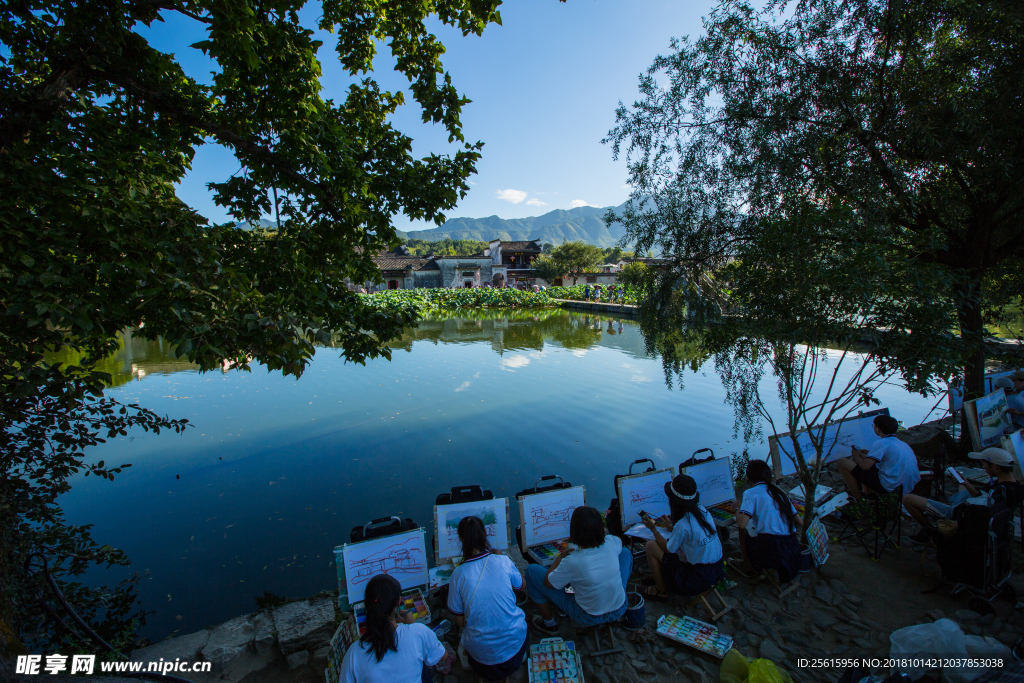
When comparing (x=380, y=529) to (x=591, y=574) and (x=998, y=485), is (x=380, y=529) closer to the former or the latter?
(x=591, y=574)

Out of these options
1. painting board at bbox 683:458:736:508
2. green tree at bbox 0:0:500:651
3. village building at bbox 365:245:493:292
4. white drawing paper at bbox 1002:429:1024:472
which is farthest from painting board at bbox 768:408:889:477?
village building at bbox 365:245:493:292

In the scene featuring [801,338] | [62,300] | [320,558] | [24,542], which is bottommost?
[320,558]

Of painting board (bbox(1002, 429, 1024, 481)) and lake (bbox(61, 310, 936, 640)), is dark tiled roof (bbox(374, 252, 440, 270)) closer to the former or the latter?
lake (bbox(61, 310, 936, 640))

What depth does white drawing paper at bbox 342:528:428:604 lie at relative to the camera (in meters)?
3.21

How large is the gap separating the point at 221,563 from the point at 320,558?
98 cm

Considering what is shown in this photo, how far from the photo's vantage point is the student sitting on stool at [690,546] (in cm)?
322

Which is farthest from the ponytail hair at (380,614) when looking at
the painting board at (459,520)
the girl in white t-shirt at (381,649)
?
the painting board at (459,520)

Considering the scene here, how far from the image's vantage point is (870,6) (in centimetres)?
511

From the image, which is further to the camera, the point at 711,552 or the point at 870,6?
the point at 870,6

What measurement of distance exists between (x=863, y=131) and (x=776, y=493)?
4.41 meters

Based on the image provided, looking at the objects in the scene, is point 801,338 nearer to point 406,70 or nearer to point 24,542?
point 406,70

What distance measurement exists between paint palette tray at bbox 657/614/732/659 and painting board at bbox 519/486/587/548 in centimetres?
102

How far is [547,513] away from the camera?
392cm

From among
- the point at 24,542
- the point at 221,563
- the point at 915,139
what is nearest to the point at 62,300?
the point at 24,542
